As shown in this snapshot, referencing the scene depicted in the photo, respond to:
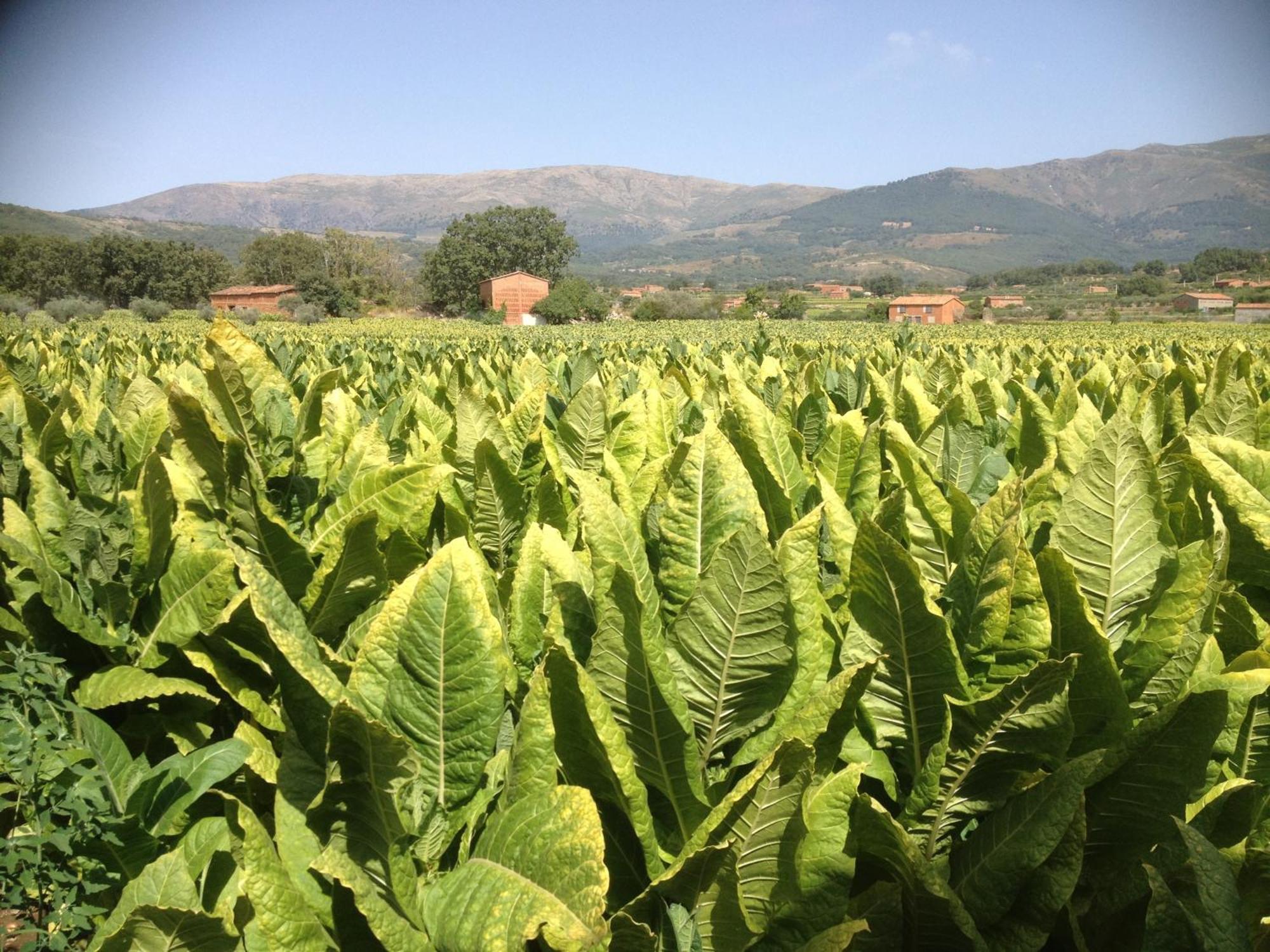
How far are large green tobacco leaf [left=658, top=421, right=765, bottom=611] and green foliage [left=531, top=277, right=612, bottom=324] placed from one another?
87631 millimetres

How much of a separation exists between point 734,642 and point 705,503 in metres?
0.36

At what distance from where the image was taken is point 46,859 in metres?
1.55

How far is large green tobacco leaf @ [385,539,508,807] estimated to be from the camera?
1.14 metres

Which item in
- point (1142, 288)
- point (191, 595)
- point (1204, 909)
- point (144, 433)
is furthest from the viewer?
point (1142, 288)

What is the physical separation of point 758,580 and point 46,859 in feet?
4.65

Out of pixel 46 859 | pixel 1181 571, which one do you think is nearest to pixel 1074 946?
pixel 1181 571

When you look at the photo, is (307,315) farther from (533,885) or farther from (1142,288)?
(1142,288)

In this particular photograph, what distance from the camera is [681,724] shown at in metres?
1.15

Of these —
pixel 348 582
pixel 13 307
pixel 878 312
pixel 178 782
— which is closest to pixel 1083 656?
pixel 348 582

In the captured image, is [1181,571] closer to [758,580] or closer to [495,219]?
[758,580]

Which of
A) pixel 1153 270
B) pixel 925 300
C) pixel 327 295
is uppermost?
pixel 1153 270

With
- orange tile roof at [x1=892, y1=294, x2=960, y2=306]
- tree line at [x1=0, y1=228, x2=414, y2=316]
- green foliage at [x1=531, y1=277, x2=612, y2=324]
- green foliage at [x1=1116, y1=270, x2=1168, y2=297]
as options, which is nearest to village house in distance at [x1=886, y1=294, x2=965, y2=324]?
orange tile roof at [x1=892, y1=294, x2=960, y2=306]

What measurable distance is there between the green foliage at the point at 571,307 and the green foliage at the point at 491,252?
20.3m

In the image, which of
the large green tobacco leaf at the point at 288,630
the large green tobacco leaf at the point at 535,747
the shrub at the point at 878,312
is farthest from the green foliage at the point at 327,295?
the large green tobacco leaf at the point at 535,747
